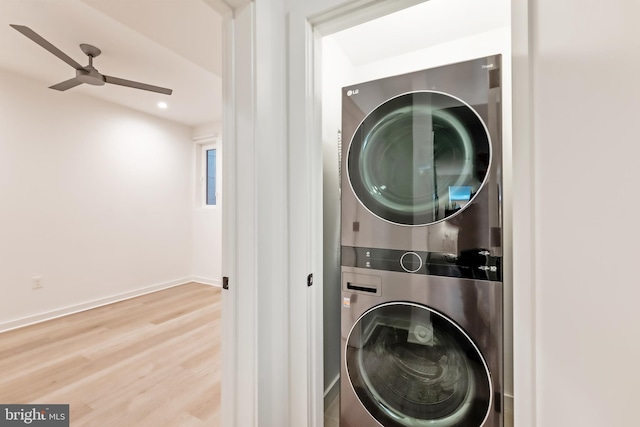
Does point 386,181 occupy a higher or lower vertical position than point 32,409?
higher

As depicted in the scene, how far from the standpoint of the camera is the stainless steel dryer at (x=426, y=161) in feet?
3.06

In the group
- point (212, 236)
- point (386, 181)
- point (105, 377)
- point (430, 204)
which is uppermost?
point (386, 181)

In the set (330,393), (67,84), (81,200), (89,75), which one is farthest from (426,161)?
(81,200)

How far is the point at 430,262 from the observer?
1.01 meters

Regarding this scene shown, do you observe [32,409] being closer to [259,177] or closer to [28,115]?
[259,177]

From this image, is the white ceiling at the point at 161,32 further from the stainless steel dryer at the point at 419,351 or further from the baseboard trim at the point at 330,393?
the baseboard trim at the point at 330,393

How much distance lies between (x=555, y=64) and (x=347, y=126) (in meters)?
0.92

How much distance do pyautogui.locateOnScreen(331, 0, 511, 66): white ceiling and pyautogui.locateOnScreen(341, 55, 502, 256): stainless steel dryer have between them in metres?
0.64

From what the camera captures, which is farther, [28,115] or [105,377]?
[28,115]

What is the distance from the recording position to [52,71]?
2.43m

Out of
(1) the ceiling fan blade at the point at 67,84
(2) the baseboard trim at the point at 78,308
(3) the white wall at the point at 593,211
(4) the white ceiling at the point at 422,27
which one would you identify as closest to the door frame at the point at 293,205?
(4) the white ceiling at the point at 422,27

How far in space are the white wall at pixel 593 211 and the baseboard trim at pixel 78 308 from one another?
13.1 feet

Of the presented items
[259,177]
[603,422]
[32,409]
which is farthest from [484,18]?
[32,409]

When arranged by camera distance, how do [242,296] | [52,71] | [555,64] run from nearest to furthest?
[555,64]
[242,296]
[52,71]
